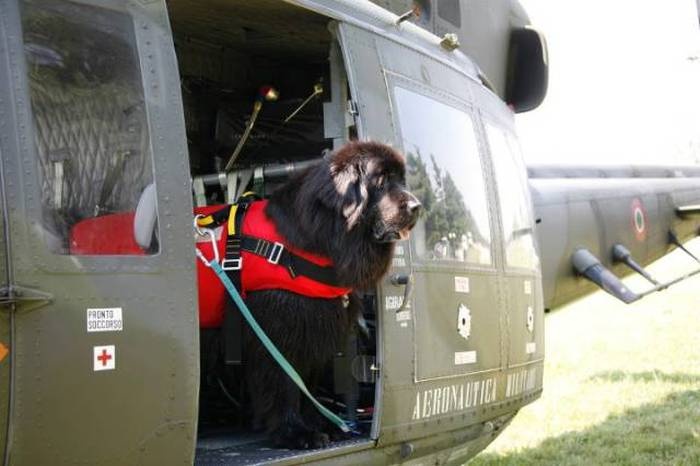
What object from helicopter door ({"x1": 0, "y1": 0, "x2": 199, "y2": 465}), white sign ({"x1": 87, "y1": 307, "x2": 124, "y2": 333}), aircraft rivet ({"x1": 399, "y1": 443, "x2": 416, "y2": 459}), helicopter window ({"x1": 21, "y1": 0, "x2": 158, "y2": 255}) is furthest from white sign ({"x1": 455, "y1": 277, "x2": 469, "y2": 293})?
white sign ({"x1": 87, "y1": 307, "x2": 124, "y2": 333})

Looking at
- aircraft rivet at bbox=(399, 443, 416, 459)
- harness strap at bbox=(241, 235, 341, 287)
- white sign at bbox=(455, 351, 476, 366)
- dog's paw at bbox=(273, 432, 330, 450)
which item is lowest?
aircraft rivet at bbox=(399, 443, 416, 459)

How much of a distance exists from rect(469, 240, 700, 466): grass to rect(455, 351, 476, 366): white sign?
2595mm

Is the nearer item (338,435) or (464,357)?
(338,435)

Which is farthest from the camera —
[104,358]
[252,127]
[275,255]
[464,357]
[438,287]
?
[252,127]

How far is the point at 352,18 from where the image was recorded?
4.49 m

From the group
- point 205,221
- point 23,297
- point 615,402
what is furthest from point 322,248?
point 615,402

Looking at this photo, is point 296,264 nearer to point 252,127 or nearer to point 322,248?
point 322,248

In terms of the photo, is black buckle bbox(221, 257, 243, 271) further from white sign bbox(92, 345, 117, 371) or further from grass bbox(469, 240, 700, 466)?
grass bbox(469, 240, 700, 466)

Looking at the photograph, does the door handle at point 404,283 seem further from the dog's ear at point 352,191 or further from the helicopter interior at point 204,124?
the dog's ear at point 352,191

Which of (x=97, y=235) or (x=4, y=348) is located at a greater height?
(x=97, y=235)

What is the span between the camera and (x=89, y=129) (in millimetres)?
3148

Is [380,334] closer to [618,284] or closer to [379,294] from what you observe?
[379,294]

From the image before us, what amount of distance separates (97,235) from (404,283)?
160 cm

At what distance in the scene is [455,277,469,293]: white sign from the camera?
4883 millimetres
